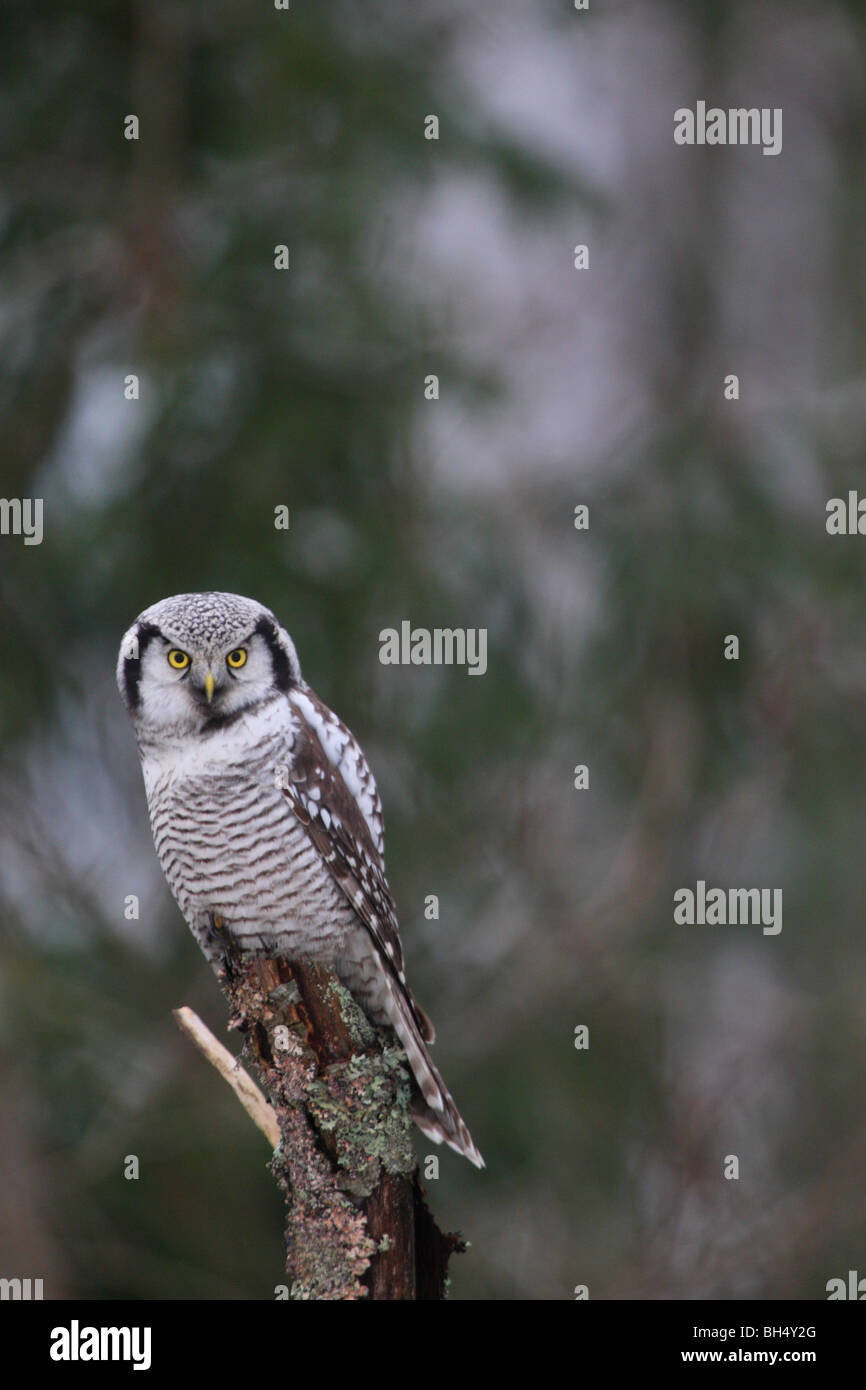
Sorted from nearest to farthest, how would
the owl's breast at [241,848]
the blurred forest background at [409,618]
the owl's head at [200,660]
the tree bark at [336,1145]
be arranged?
the tree bark at [336,1145] → the owl's head at [200,660] → the owl's breast at [241,848] → the blurred forest background at [409,618]

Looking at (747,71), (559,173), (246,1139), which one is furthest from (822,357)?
(246,1139)

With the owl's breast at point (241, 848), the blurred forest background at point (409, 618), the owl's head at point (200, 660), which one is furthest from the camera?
the blurred forest background at point (409, 618)

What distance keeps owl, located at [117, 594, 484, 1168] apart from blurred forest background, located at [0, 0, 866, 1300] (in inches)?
76.1

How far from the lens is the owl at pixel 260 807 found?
3.16 metres

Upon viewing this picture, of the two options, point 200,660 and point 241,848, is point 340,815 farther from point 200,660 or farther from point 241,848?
point 200,660

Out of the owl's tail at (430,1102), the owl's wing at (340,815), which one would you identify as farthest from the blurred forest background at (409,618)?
the owl's tail at (430,1102)

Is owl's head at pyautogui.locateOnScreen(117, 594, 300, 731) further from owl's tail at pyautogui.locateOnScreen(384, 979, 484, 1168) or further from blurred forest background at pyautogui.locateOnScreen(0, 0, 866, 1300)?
blurred forest background at pyautogui.locateOnScreen(0, 0, 866, 1300)

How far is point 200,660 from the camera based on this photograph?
312 cm

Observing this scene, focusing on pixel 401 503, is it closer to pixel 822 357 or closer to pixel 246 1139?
pixel 246 1139

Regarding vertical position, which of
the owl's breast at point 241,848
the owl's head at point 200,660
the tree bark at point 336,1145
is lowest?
the tree bark at point 336,1145

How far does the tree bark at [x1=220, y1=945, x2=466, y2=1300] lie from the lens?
262 centimetres

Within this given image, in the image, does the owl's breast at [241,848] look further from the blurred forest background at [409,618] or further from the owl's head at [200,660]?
the blurred forest background at [409,618]

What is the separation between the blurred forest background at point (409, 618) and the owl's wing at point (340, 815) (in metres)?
1.82

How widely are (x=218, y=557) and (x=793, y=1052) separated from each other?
370 cm
